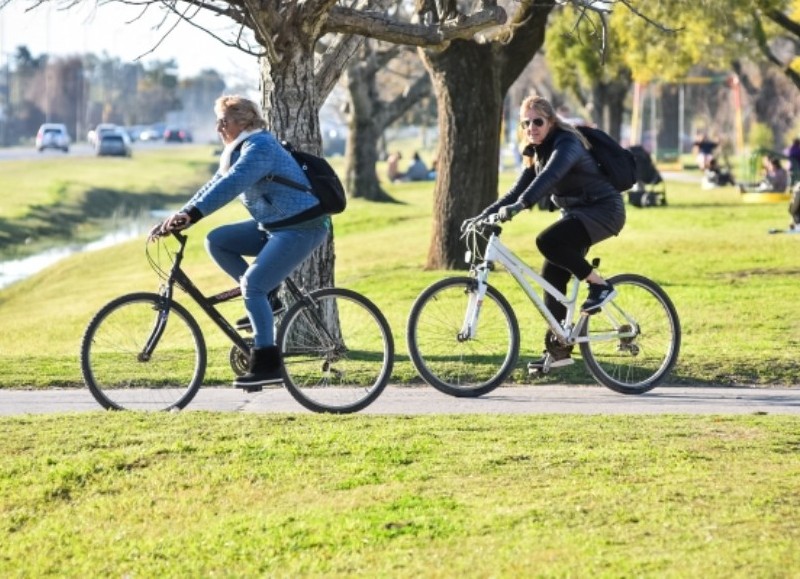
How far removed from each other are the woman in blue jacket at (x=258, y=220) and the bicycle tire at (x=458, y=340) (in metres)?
0.95

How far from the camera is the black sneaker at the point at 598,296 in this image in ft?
33.6

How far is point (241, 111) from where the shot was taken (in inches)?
365

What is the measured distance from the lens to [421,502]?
720 centimetres

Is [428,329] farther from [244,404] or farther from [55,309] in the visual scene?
[55,309]

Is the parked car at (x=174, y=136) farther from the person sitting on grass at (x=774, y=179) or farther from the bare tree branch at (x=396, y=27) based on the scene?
the bare tree branch at (x=396, y=27)

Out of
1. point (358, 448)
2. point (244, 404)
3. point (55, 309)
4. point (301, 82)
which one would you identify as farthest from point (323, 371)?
point (55, 309)

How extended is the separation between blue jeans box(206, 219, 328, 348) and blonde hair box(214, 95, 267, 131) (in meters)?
0.53

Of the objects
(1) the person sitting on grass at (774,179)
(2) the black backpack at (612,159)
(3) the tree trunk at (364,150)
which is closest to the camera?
(2) the black backpack at (612,159)

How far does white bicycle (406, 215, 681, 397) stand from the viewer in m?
10.1

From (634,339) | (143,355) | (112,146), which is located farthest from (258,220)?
(112,146)

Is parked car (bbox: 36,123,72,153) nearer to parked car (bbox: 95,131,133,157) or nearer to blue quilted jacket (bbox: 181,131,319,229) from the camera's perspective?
parked car (bbox: 95,131,133,157)

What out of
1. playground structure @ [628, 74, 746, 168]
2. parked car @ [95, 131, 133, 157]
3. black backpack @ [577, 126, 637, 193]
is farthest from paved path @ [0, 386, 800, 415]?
parked car @ [95, 131, 133, 157]

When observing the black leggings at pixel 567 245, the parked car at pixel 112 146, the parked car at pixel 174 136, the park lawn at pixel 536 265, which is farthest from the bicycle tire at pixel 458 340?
the parked car at pixel 174 136

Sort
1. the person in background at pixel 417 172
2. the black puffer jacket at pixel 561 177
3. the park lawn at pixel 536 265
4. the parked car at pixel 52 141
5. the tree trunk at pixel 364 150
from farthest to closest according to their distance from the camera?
the parked car at pixel 52 141 < the person in background at pixel 417 172 < the tree trunk at pixel 364 150 < the park lawn at pixel 536 265 < the black puffer jacket at pixel 561 177
